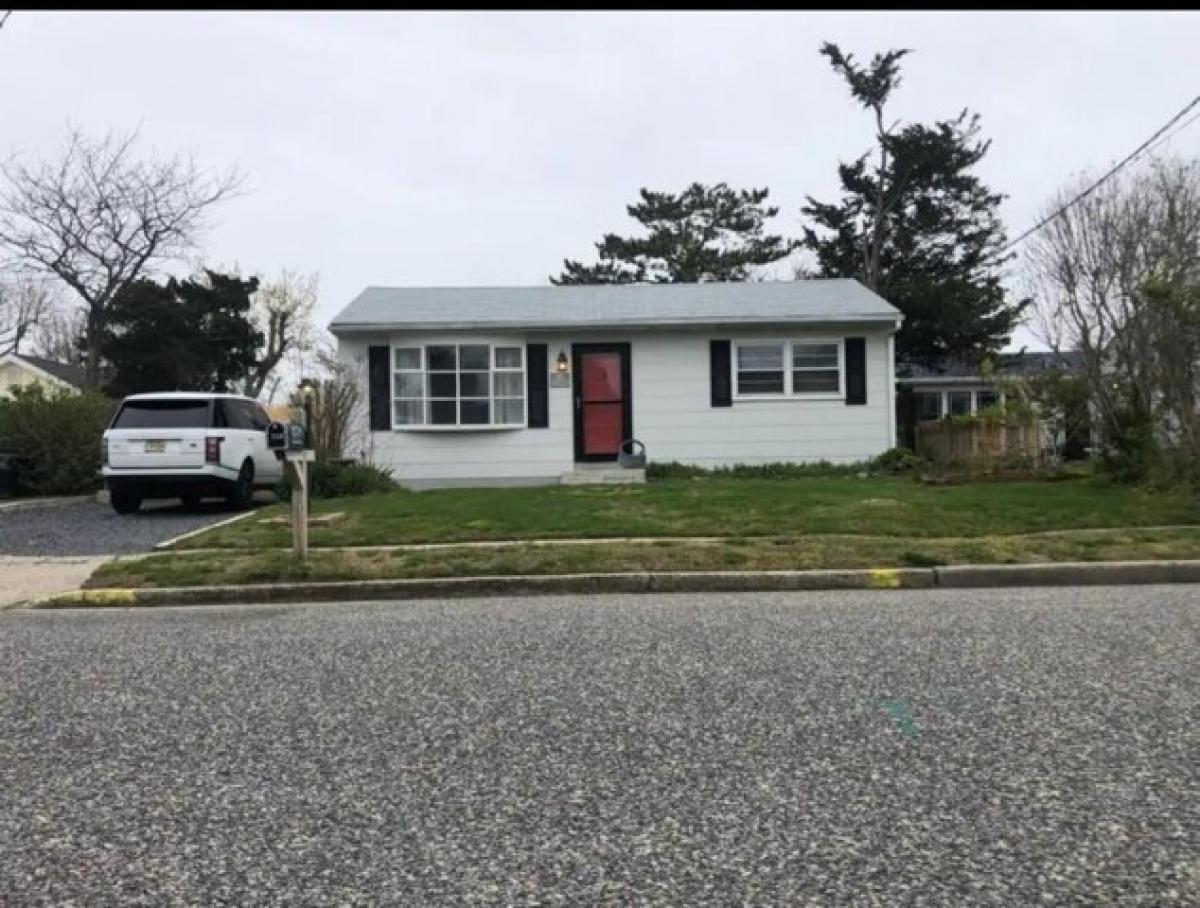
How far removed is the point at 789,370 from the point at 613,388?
3.25m

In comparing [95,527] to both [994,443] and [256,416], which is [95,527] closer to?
[256,416]

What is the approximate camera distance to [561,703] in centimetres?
491

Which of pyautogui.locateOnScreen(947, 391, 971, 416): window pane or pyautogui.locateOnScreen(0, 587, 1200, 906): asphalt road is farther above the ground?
pyautogui.locateOnScreen(947, 391, 971, 416): window pane

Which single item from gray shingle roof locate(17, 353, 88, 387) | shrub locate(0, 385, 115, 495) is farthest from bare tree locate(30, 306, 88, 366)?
shrub locate(0, 385, 115, 495)

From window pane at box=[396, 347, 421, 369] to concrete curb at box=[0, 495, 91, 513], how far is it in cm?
596

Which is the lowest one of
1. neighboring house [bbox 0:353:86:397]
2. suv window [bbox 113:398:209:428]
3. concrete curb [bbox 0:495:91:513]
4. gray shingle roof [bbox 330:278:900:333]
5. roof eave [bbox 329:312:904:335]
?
concrete curb [bbox 0:495:91:513]

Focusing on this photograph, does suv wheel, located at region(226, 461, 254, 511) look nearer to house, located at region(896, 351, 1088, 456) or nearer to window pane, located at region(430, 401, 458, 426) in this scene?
window pane, located at region(430, 401, 458, 426)

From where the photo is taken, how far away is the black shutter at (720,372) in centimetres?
1783

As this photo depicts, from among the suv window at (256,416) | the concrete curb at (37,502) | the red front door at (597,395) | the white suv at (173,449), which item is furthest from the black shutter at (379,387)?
the concrete curb at (37,502)

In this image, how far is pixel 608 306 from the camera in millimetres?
18781

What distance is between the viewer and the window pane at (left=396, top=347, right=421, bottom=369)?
57.7 feet

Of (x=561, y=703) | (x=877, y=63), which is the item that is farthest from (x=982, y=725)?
(x=877, y=63)

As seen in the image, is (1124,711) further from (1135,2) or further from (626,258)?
(626,258)

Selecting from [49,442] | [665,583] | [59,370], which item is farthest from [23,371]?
[665,583]
